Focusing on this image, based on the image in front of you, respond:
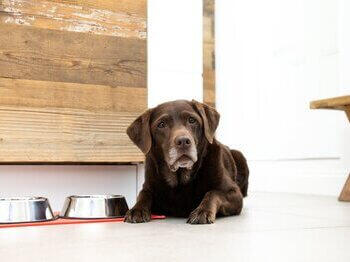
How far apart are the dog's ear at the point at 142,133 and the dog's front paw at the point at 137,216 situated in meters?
0.21

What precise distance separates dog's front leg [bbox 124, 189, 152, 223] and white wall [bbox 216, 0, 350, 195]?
167 centimetres

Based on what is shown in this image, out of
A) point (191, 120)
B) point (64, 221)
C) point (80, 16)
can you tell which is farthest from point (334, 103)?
point (64, 221)

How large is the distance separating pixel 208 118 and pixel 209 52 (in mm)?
2641

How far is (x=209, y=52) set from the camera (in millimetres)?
4438

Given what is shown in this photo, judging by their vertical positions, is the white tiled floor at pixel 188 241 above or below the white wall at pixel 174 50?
below

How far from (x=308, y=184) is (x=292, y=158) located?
24cm

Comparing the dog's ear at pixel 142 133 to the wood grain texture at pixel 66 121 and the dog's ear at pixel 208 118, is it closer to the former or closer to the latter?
the dog's ear at pixel 208 118

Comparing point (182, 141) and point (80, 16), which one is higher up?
point (80, 16)

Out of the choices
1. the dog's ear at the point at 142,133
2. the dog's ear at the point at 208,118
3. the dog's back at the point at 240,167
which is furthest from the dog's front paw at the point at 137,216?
→ the dog's back at the point at 240,167

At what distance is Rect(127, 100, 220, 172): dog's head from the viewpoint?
1712mm

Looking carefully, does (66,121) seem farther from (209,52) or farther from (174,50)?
(209,52)

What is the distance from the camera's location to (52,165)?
239 centimetres

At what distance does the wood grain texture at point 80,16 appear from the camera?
6.93 feet

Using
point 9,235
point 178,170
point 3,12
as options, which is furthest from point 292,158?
point 9,235
